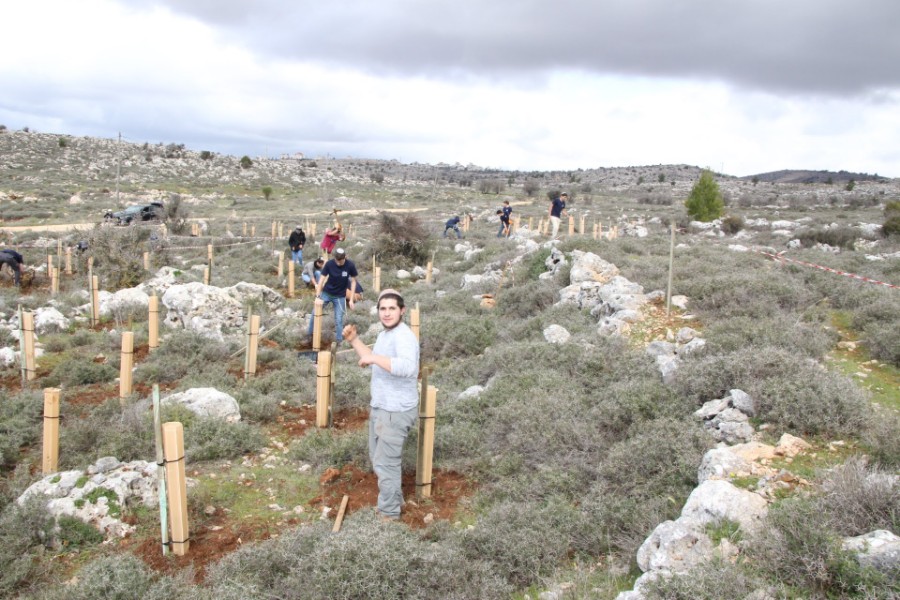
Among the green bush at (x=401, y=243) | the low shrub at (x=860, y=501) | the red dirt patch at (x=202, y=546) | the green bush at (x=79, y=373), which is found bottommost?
the red dirt patch at (x=202, y=546)

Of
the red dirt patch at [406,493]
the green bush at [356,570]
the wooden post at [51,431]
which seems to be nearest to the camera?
the green bush at [356,570]

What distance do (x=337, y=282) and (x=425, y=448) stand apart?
518cm

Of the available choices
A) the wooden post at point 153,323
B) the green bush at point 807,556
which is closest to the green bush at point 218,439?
the wooden post at point 153,323

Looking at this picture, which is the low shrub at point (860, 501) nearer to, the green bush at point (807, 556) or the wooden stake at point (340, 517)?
the green bush at point (807, 556)

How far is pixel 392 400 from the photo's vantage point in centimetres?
477

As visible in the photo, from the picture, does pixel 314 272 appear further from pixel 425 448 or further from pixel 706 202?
pixel 706 202

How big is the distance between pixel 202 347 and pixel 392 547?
21.6 feet

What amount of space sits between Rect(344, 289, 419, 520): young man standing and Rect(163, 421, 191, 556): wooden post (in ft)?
4.80

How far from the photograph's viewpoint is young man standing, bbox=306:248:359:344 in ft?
31.9

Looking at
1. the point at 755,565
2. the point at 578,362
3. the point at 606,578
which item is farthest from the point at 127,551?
the point at 578,362

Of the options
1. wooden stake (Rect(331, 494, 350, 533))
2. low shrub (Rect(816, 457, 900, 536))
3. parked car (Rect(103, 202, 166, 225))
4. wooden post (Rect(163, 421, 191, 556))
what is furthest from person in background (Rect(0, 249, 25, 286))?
low shrub (Rect(816, 457, 900, 536))

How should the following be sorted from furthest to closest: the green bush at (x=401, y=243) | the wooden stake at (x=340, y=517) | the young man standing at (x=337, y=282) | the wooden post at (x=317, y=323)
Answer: the green bush at (x=401, y=243), the young man standing at (x=337, y=282), the wooden post at (x=317, y=323), the wooden stake at (x=340, y=517)

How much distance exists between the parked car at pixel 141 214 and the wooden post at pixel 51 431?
880 inches

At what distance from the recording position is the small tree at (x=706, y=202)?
28219mm
